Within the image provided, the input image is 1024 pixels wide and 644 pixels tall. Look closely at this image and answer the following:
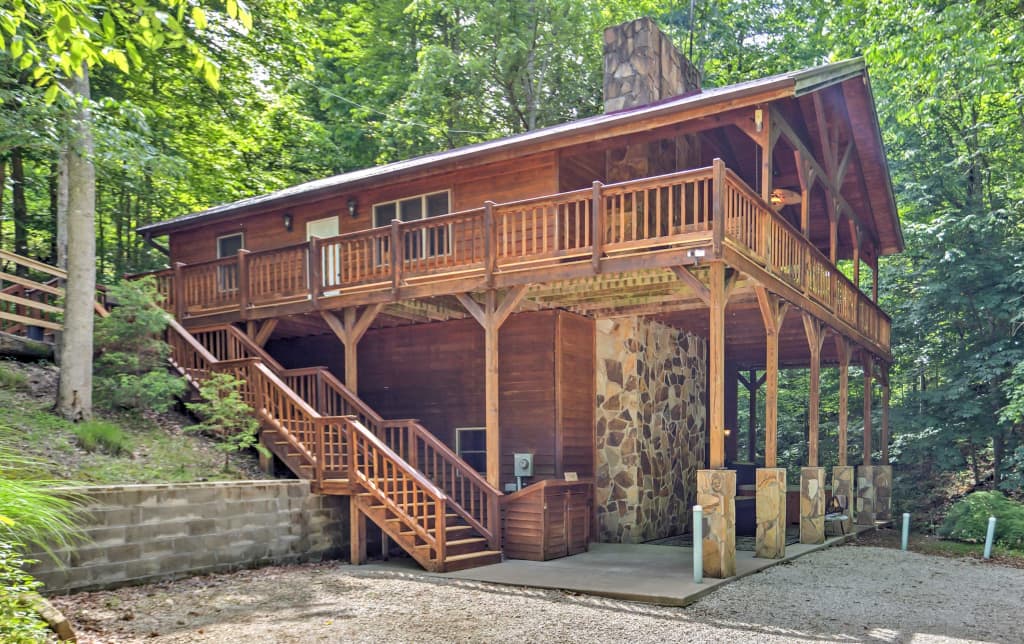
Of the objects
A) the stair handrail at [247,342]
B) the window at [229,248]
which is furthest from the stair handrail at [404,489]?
the window at [229,248]

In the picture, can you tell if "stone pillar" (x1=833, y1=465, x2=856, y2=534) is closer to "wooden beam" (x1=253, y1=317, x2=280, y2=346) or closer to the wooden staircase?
the wooden staircase

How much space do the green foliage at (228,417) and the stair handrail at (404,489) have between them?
4.49 ft

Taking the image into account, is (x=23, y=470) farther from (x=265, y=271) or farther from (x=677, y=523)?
(x=677, y=523)

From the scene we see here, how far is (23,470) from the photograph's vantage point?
29.7 ft

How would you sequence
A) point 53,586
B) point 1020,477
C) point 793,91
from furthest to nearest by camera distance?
point 1020,477
point 793,91
point 53,586

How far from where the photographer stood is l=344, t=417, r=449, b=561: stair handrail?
34.2ft

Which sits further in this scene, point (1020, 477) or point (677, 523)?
point (1020, 477)

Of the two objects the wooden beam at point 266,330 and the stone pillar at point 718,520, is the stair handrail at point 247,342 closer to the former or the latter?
the wooden beam at point 266,330

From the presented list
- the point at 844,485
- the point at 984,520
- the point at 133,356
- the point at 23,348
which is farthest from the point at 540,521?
the point at 984,520

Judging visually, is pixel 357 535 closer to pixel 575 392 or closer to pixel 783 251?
pixel 575 392

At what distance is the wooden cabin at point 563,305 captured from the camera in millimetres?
10953

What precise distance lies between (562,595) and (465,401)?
20.7 ft

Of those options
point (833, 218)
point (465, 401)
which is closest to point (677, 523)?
point (465, 401)

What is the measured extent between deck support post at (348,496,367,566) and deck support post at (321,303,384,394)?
2.45 m
